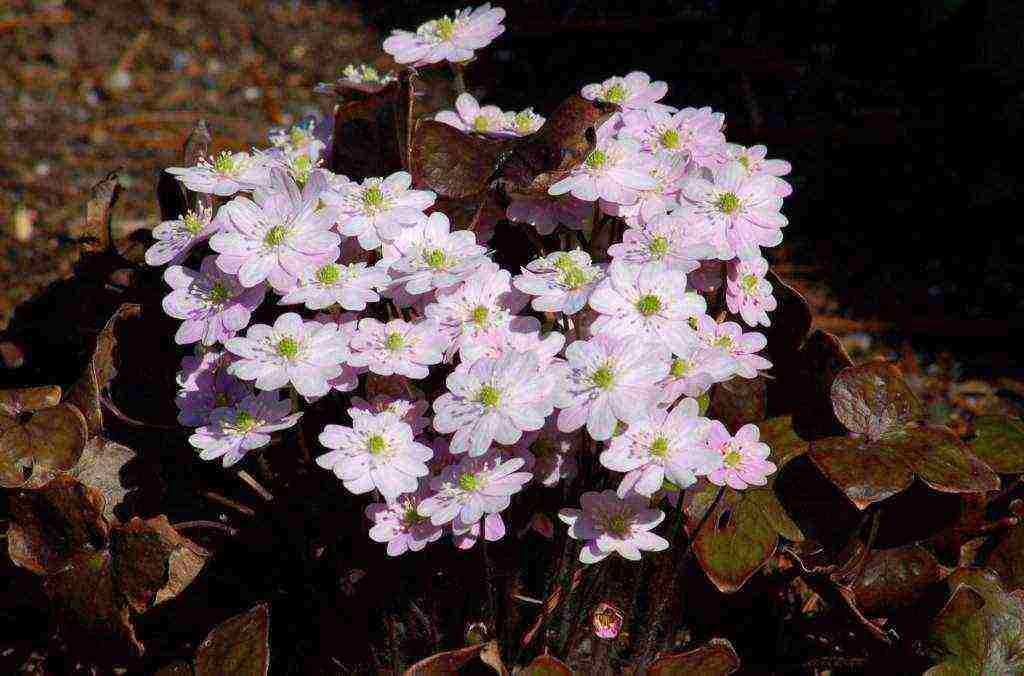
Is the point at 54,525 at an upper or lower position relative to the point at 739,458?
lower

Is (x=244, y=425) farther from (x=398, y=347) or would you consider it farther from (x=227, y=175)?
(x=227, y=175)

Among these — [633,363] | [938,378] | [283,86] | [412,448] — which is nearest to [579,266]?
[633,363]

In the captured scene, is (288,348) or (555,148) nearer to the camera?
(288,348)

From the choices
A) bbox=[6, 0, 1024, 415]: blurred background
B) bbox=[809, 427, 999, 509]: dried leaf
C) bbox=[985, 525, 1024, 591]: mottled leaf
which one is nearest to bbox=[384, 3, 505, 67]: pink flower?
bbox=[809, 427, 999, 509]: dried leaf

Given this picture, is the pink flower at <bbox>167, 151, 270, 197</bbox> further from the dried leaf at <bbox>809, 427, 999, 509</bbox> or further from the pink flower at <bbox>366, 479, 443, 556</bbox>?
the dried leaf at <bbox>809, 427, 999, 509</bbox>

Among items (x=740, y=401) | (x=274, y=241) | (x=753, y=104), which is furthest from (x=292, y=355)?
(x=753, y=104)

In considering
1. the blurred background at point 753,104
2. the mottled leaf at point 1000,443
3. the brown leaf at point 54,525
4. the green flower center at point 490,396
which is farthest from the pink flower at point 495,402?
the blurred background at point 753,104

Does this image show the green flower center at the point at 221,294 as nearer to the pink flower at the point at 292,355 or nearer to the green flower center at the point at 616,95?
the pink flower at the point at 292,355

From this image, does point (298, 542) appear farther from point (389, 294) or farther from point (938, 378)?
point (938, 378)
